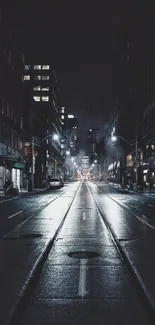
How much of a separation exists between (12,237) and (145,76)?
239 feet

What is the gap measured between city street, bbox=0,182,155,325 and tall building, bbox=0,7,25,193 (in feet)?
126

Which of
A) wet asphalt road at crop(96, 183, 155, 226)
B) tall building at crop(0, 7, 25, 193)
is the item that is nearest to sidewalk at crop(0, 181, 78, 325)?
wet asphalt road at crop(96, 183, 155, 226)

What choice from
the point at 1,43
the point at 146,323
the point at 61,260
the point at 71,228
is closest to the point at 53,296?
the point at 146,323

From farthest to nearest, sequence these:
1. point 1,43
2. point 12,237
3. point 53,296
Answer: point 1,43 < point 12,237 < point 53,296

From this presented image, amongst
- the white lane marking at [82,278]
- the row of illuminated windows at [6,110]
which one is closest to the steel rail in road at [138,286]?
the white lane marking at [82,278]

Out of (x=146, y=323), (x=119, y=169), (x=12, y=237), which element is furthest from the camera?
(x=119, y=169)

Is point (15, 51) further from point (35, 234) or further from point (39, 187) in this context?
point (35, 234)

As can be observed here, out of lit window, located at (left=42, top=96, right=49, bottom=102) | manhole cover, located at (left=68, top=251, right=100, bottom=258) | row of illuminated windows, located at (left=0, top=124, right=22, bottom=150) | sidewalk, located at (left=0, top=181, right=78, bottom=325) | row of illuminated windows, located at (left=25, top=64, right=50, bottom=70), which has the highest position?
row of illuminated windows, located at (left=25, top=64, right=50, bottom=70)

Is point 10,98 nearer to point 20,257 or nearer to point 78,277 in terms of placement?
point 20,257

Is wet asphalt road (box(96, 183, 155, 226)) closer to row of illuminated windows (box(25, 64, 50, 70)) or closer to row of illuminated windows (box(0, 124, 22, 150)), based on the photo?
row of illuminated windows (box(0, 124, 22, 150))

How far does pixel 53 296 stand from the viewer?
272 inches

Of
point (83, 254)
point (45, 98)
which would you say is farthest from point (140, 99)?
point (83, 254)

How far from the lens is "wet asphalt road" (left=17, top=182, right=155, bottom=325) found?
19.2 feet

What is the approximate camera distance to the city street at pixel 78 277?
5.97 meters
